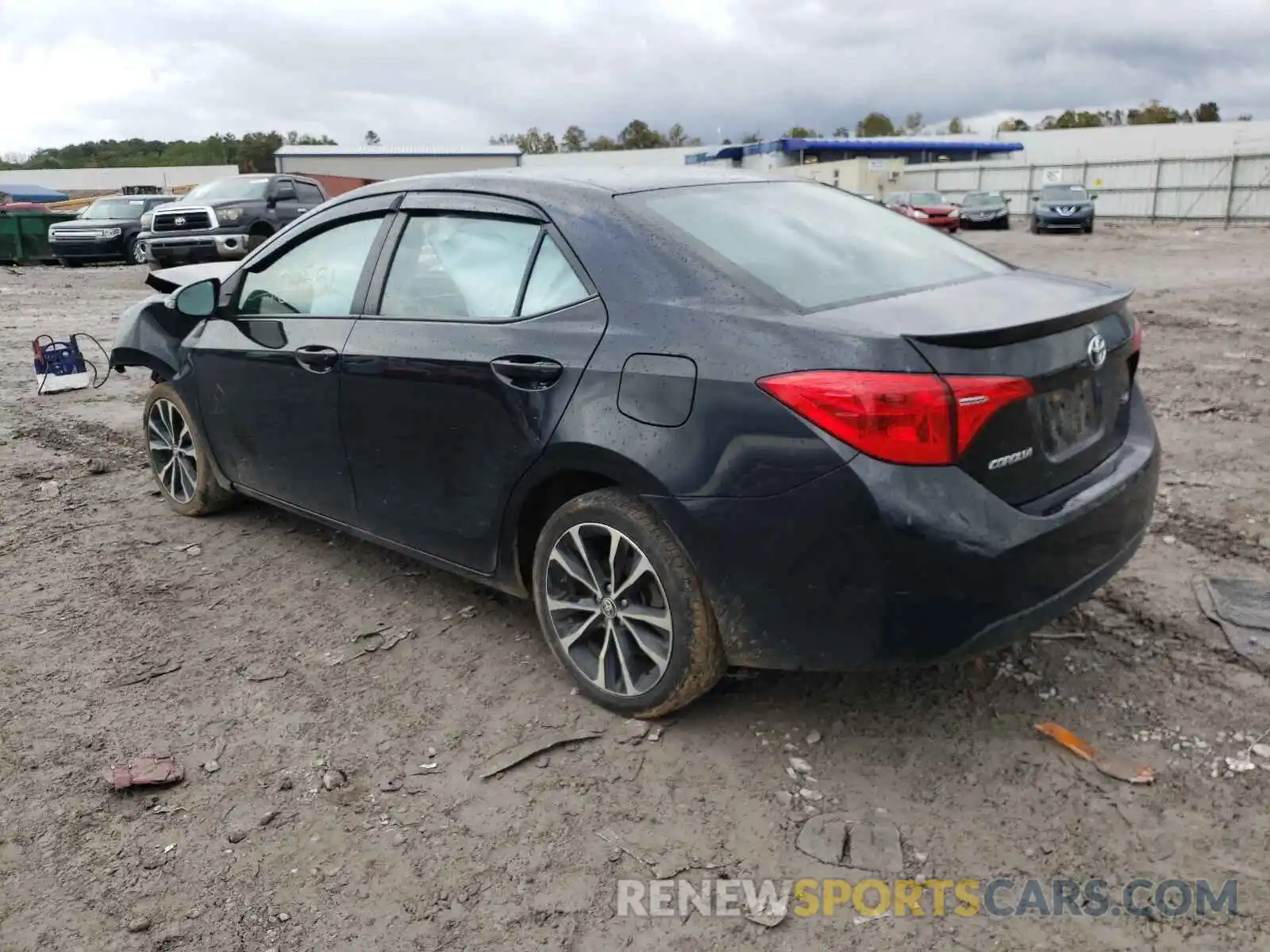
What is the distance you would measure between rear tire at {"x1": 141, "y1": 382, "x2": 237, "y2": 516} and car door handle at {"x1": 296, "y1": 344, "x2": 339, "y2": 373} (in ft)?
4.02

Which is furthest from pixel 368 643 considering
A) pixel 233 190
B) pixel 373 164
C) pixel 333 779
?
pixel 373 164

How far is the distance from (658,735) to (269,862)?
1157 millimetres

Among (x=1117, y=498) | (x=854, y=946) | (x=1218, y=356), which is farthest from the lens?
(x=1218, y=356)

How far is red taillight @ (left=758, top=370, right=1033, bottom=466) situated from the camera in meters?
2.54

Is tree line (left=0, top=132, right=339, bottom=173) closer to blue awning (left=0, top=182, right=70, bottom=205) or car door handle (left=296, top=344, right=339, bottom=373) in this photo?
blue awning (left=0, top=182, right=70, bottom=205)

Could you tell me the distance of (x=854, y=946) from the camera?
2316 millimetres

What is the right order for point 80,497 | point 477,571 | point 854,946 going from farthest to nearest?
1. point 80,497
2. point 477,571
3. point 854,946

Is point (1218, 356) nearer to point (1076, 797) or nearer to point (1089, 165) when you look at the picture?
point (1076, 797)

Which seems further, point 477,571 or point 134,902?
point 477,571

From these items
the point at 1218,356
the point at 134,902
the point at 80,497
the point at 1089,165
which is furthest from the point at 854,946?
the point at 1089,165

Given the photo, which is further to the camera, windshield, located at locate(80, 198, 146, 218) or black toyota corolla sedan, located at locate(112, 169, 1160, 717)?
windshield, located at locate(80, 198, 146, 218)

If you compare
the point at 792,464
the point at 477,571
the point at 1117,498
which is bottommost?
the point at 477,571

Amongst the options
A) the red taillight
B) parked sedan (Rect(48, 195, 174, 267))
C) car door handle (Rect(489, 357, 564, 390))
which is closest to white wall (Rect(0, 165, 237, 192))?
parked sedan (Rect(48, 195, 174, 267))

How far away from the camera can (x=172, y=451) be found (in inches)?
212
